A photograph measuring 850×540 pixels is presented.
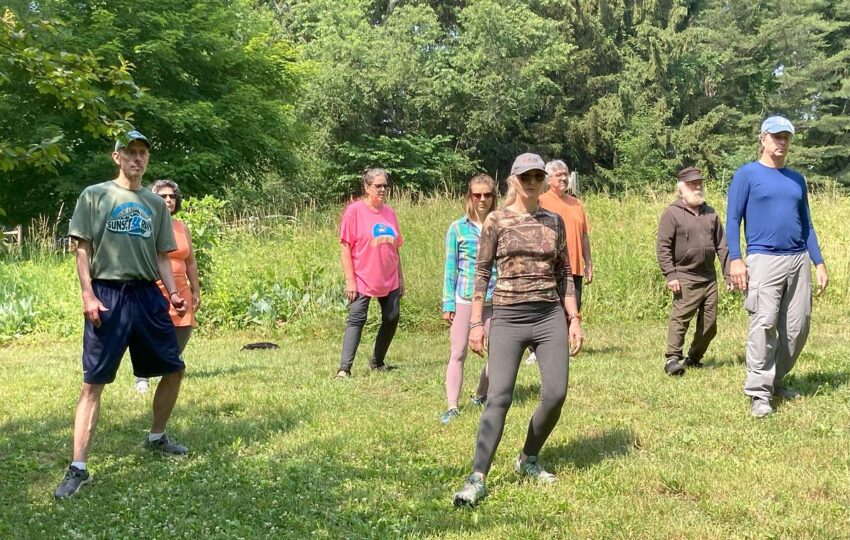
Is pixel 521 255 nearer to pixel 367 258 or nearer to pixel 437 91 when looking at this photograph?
pixel 367 258

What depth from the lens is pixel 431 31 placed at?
118 feet

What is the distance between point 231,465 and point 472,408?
6.51ft

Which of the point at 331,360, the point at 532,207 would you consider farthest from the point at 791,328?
the point at 331,360

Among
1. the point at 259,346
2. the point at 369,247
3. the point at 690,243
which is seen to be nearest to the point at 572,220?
the point at 690,243

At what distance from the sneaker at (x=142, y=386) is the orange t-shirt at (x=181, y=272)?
966mm

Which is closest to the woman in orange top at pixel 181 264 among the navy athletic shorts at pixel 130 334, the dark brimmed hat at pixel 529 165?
the navy athletic shorts at pixel 130 334

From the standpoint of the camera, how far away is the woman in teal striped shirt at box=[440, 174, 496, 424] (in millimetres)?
5770

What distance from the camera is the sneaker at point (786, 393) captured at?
240 inches

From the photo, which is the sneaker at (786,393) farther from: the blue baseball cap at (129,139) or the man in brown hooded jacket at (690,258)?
the blue baseball cap at (129,139)

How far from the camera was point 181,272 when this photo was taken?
6.79 m

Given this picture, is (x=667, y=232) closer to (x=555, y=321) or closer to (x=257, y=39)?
(x=555, y=321)

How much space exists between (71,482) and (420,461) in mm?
2052

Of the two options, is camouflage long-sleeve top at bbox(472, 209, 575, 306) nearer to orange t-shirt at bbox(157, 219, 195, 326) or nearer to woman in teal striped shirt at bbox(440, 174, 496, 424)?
woman in teal striped shirt at bbox(440, 174, 496, 424)

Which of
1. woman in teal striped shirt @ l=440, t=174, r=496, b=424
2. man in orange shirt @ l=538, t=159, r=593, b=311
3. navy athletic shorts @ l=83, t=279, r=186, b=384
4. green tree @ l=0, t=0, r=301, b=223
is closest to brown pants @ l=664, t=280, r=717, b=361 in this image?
man in orange shirt @ l=538, t=159, r=593, b=311
